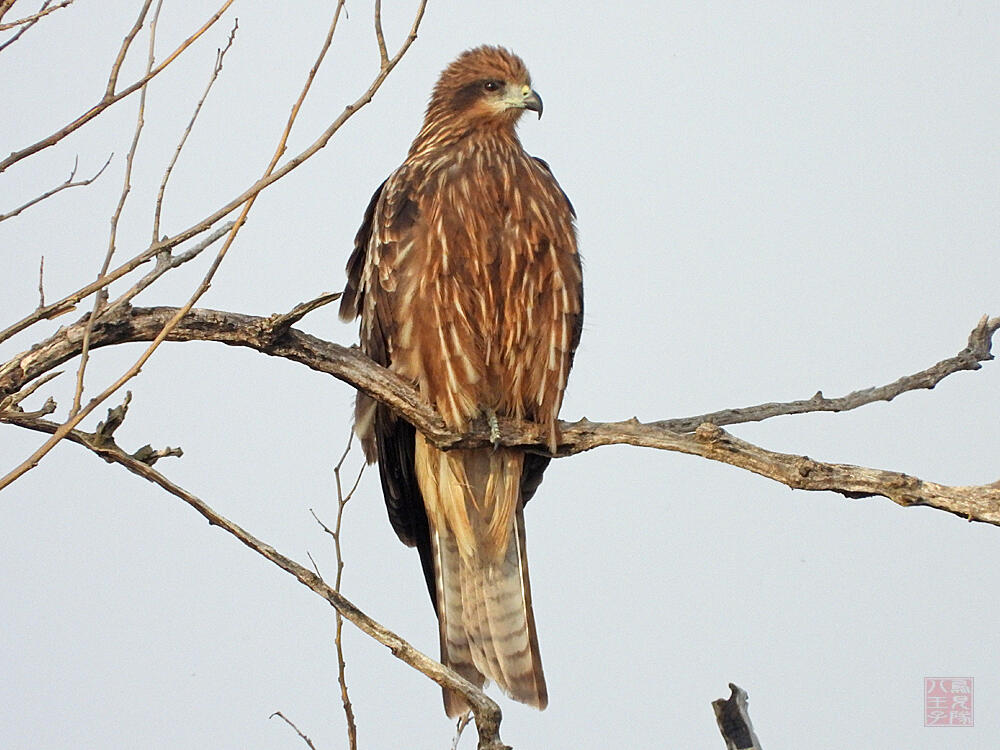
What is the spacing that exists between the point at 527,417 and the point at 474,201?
0.83 meters

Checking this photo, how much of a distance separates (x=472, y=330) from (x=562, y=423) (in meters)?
0.47

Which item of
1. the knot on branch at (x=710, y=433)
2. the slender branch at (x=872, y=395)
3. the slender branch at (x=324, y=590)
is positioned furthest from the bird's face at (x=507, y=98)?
the slender branch at (x=324, y=590)

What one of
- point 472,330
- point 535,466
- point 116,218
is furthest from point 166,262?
point 535,466

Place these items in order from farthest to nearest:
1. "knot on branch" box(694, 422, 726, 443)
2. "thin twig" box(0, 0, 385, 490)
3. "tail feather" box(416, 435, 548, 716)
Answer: "tail feather" box(416, 435, 548, 716)
"knot on branch" box(694, 422, 726, 443)
"thin twig" box(0, 0, 385, 490)

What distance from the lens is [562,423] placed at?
4219 mm

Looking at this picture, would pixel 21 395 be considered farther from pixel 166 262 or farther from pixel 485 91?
pixel 485 91

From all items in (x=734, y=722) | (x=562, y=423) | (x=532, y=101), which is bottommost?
Result: (x=734, y=722)

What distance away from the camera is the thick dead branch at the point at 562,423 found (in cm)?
300

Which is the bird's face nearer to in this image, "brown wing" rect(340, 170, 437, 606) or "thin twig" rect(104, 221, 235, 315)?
"brown wing" rect(340, 170, 437, 606)

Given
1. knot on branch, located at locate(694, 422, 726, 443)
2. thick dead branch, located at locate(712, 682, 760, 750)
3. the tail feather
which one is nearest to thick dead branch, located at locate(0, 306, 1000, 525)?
knot on branch, located at locate(694, 422, 726, 443)

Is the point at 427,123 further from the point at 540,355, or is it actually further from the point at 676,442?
the point at 676,442

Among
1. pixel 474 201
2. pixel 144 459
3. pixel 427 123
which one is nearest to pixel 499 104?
pixel 427 123

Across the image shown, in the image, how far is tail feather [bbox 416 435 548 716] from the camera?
183 inches

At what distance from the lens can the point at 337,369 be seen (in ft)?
12.0
